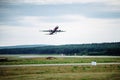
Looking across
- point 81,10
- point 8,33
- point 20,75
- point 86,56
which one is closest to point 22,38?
point 8,33

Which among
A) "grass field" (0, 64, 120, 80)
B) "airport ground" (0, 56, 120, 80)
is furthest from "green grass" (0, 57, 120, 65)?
"grass field" (0, 64, 120, 80)

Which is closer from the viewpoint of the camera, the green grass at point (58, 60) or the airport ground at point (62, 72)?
the airport ground at point (62, 72)

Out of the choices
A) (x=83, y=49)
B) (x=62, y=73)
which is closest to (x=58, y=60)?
(x=83, y=49)

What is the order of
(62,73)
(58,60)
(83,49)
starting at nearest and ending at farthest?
(62,73)
(58,60)
(83,49)

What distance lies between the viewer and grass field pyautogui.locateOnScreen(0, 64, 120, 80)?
48.8 ft

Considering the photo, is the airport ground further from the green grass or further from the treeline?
the treeline

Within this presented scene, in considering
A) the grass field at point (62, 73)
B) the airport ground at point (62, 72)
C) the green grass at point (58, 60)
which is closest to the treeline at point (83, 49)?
the green grass at point (58, 60)

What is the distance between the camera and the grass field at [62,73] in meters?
14.9

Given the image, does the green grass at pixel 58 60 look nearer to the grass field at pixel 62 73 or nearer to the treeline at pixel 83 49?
the treeline at pixel 83 49

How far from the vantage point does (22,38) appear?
16625 millimetres

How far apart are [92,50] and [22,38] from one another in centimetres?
706

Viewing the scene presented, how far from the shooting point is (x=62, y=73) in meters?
16.1

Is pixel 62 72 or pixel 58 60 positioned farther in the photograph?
pixel 58 60

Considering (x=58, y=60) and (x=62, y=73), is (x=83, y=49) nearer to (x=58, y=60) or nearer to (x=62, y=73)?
(x=58, y=60)
